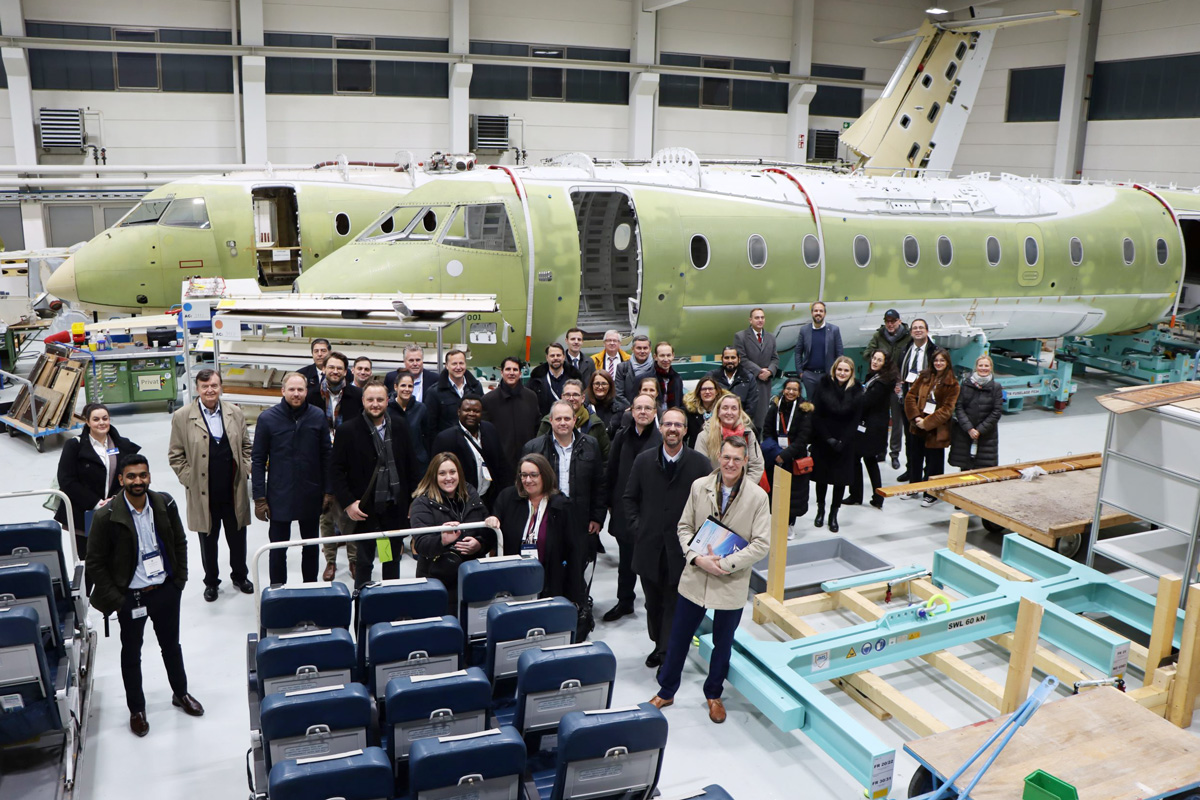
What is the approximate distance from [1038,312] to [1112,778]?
36.6 feet

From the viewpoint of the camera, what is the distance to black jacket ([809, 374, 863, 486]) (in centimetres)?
875

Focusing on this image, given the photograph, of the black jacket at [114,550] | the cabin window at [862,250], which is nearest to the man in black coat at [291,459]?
the black jacket at [114,550]

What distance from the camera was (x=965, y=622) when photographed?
6.61 metres

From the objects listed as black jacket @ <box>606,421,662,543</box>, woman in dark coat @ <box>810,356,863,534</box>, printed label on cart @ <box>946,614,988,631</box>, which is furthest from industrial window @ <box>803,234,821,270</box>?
printed label on cart @ <box>946,614,988,631</box>

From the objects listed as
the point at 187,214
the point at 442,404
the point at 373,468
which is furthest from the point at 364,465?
the point at 187,214

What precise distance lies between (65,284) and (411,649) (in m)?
12.3

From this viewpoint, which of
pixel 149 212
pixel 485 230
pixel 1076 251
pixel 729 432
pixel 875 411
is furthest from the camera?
pixel 149 212

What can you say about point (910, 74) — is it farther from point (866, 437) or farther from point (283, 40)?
point (283, 40)

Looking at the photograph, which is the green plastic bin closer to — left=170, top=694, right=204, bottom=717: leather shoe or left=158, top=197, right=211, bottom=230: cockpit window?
left=170, top=694, right=204, bottom=717: leather shoe

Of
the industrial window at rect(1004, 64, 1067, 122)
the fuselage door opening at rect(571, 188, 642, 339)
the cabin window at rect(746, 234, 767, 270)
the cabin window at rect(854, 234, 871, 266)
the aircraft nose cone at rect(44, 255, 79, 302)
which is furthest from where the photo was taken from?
the industrial window at rect(1004, 64, 1067, 122)

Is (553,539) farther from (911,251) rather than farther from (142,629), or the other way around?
(911,251)

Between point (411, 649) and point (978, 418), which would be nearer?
point (411, 649)

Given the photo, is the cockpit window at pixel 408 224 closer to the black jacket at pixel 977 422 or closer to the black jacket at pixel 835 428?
the black jacket at pixel 835 428

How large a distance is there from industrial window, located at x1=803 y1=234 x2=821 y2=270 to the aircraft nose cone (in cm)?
1095
